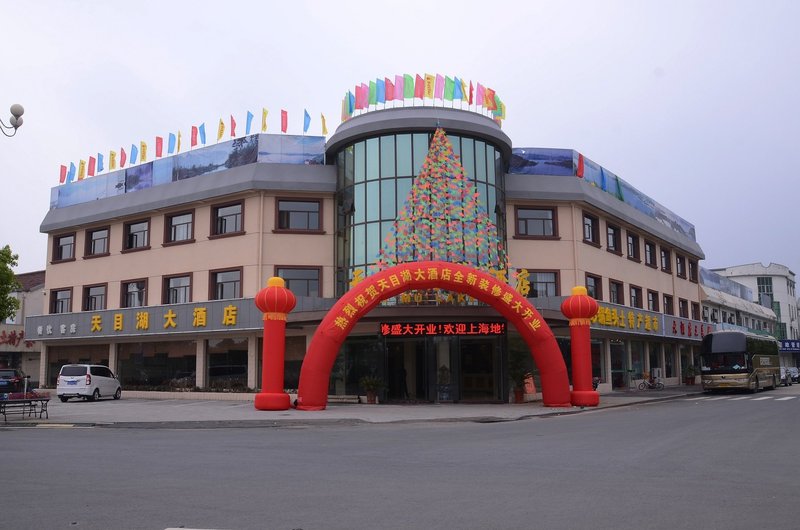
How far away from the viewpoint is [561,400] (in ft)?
78.9

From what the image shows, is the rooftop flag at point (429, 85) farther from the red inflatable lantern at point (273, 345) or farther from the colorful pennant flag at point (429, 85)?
the red inflatable lantern at point (273, 345)

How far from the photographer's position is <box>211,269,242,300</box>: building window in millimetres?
30000

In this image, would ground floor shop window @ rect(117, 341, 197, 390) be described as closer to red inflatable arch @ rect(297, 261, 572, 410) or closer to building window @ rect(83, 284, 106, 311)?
building window @ rect(83, 284, 106, 311)

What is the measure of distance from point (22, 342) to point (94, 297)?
15261mm

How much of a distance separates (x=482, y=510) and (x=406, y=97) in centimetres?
2308

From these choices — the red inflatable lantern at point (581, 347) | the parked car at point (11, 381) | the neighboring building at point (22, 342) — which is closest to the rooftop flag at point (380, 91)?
the red inflatable lantern at point (581, 347)

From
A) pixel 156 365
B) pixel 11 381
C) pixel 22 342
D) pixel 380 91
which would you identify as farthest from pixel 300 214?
pixel 22 342

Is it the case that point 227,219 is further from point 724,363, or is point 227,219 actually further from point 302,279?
point 724,363

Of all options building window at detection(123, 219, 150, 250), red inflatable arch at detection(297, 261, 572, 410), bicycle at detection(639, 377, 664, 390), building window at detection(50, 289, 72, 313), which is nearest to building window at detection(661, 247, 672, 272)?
bicycle at detection(639, 377, 664, 390)

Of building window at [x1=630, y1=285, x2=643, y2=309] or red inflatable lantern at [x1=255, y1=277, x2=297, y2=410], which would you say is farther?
building window at [x1=630, y1=285, x2=643, y2=309]

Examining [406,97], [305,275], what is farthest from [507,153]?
[305,275]

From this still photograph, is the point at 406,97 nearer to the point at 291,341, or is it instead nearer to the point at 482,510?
the point at 291,341

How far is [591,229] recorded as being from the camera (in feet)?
110

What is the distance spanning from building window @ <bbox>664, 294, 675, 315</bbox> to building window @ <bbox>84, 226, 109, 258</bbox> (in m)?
32.2
